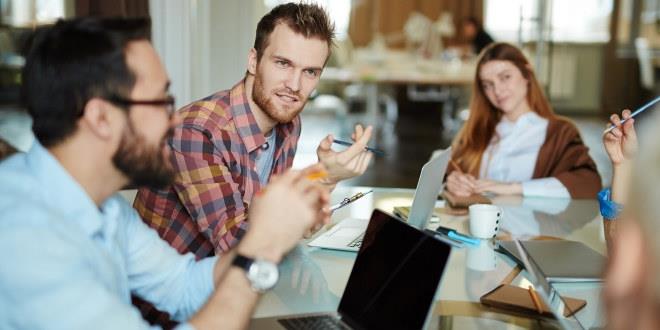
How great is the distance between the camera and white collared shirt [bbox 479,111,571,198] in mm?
2881


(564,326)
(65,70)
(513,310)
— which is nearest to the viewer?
(65,70)

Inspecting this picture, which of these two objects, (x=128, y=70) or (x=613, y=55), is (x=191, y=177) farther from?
(x=613, y=55)

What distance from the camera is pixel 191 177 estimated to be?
70.9 inches

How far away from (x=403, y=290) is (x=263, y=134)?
0.93 metres

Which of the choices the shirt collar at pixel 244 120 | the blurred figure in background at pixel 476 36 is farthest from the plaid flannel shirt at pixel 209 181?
the blurred figure in background at pixel 476 36

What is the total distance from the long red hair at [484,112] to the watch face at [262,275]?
1.92 metres

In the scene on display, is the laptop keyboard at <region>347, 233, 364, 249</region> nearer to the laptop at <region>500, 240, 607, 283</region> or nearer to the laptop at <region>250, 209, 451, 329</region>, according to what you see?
the laptop at <region>500, 240, 607, 283</region>

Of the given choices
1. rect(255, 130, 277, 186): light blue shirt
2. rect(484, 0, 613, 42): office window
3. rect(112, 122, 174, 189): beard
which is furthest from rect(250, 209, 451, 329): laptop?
rect(484, 0, 613, 42): office window

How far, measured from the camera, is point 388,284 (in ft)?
4.22

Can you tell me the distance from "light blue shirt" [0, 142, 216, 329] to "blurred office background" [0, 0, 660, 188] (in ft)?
15.0

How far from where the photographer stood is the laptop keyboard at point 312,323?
52.8 inches

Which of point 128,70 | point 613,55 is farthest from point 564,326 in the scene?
point 613,55

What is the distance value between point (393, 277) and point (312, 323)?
0.61ft

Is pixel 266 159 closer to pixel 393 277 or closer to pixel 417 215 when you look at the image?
pixel 417 215
